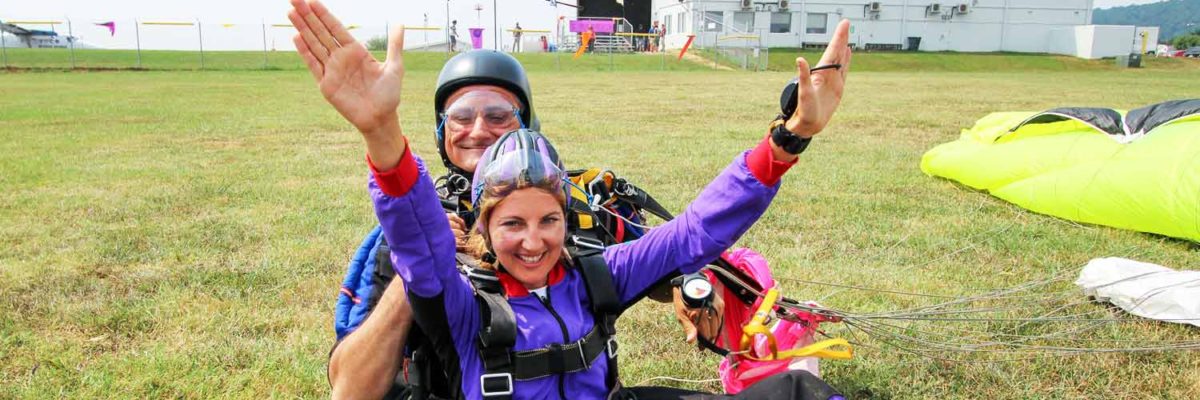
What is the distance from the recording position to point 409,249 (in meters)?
1.97

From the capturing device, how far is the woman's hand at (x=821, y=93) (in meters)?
2.24

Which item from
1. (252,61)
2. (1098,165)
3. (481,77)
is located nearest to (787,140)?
(481,77)

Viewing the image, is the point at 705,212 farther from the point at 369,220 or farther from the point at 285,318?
the point at 369,220

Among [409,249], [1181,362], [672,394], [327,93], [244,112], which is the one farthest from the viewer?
[244,112]

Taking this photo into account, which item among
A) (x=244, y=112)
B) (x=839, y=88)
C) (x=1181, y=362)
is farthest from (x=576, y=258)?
(x=244, y=112)

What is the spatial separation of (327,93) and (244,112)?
57.6 feet

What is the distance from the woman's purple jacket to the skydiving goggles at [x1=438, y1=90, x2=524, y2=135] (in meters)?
1.04

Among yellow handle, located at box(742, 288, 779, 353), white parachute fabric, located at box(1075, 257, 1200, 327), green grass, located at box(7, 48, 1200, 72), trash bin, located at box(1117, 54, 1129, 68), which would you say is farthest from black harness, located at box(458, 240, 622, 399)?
trash bin, located at box(1117, 54, 1129, 68)

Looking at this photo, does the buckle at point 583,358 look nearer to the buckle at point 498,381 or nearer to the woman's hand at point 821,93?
the buckle at point 498,381

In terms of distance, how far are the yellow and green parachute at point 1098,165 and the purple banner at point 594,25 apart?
163ft

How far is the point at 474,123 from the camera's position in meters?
3.37

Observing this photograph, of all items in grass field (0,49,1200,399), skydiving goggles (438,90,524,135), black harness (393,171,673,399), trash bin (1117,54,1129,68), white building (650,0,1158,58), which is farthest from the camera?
white building (650,0,1158,58)

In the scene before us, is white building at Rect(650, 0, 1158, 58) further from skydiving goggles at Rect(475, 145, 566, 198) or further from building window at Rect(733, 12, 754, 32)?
skydiving goggles at Rect(475, 145, 566, 198)

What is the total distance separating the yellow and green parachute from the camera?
236 inches
